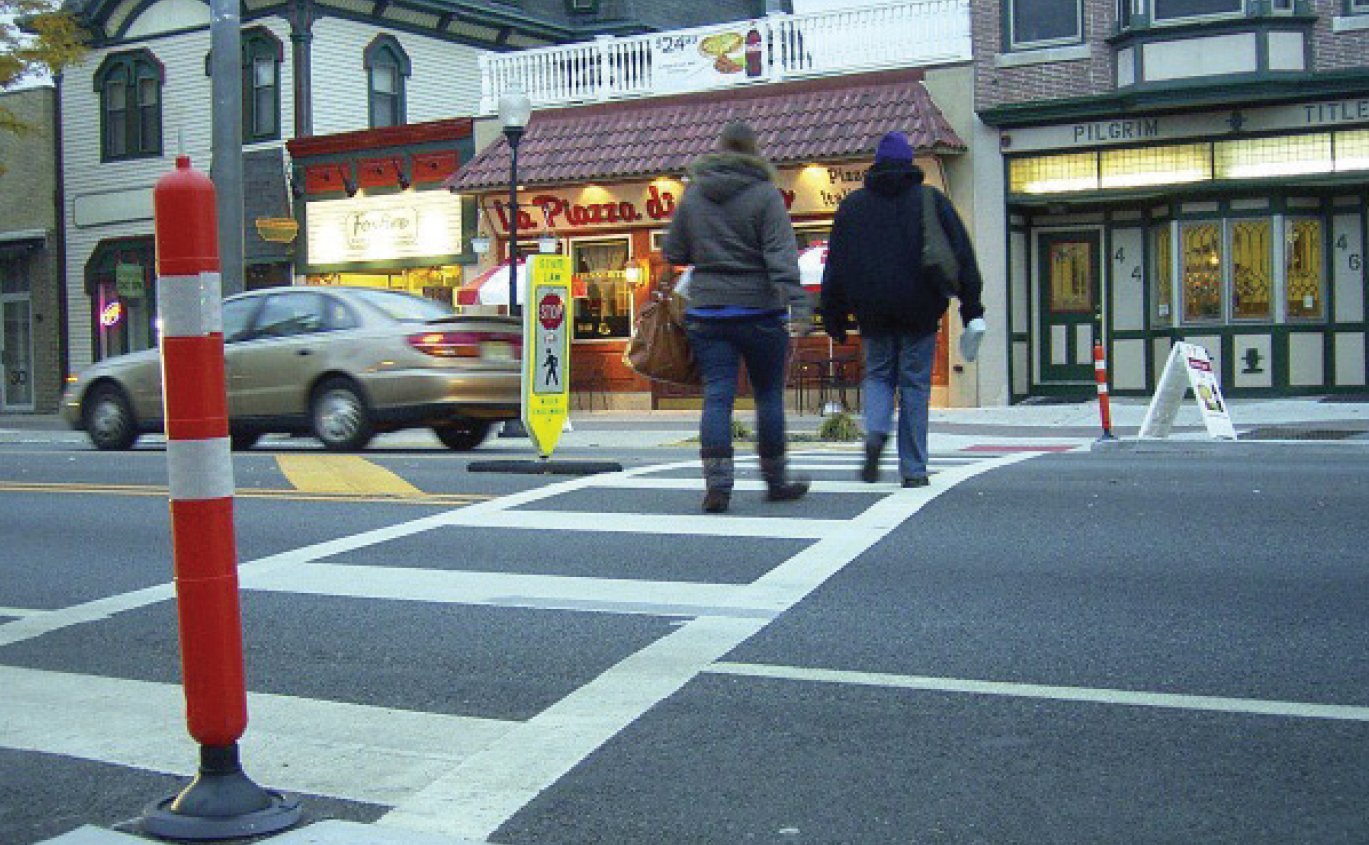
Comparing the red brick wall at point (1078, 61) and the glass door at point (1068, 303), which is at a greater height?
the red brick wall at point (1078, 61)

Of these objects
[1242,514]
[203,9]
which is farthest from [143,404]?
[203,9]

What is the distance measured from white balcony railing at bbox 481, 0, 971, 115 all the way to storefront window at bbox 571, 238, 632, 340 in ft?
8.03

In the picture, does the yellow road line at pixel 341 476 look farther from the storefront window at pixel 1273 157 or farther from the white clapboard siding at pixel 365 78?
the white clapboard siding at pixel 365 78

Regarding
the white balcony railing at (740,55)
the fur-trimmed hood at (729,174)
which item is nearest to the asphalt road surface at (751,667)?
the fur-trimmed hood at (729,174)

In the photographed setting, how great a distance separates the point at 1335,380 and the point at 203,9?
22284 millimetres

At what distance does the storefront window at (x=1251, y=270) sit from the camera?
72.2 feet

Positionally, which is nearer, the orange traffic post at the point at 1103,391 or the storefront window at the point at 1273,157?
the orange traffic post at the point at 1103,391

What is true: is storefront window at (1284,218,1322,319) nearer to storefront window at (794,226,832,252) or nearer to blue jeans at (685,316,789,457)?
storefront window at (794,226,832,252)

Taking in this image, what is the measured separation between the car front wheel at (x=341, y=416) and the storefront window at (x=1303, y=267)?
1335 cm

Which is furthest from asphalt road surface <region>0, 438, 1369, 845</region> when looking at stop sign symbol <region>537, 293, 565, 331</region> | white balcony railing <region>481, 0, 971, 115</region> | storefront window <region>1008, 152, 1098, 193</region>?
white balcony railing <region>481, 0, 971, 115</region>

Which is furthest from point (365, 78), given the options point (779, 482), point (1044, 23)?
point (779, 482)

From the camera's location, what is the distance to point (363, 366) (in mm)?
14398

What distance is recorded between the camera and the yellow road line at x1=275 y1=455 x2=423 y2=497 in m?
9.88

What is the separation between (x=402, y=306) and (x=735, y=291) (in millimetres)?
7273
